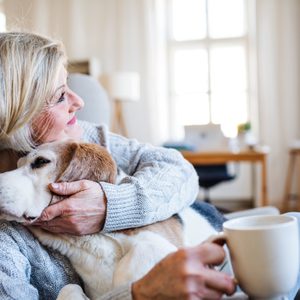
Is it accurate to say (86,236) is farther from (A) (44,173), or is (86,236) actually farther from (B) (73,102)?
(B) (73,102)

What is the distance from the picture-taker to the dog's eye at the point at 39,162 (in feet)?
2.92

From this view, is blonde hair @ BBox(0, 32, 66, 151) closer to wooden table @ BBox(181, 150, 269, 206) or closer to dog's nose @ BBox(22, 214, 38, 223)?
dog's nose @ BBox(22, 214, 38, 223)

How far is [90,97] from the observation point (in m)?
1.76

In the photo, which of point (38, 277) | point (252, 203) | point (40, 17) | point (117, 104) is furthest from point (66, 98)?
point (40, 17)

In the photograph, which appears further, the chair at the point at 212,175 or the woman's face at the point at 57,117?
the chair at the point at 212,175

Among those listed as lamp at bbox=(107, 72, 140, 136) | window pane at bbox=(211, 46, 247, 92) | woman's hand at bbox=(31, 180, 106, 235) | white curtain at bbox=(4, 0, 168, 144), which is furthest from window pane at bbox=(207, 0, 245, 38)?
woman's hand at bbox=(31, 180, 106, 235)

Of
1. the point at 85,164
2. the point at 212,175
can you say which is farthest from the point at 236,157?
the point at 85,164

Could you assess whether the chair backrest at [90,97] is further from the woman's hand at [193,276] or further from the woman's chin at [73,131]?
the woman's hand at [193,276]

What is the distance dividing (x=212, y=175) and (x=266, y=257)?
3.31 m

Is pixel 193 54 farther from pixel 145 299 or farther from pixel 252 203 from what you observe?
pixel 145 299

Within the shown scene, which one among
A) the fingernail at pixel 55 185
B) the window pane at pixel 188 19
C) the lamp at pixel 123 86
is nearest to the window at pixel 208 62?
the window pane at pixel 188 19

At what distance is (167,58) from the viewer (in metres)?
5.02

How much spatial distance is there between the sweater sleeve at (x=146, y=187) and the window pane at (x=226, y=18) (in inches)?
154

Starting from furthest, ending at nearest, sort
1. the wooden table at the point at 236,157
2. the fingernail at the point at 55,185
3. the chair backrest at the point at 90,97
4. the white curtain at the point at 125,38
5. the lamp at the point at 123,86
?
1. the white curtain at the point at 125,38
2. the lamp at the point at 123,86
3. the wooden table at the point at 236,157
4. the chair backrest at the point at 90,97
5. the fingernail at the point at 55,185
